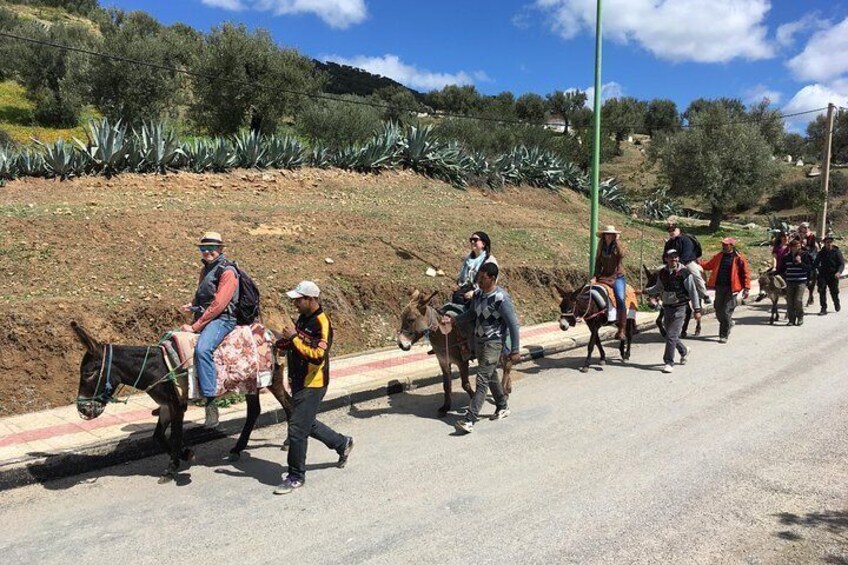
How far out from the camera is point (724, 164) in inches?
1246

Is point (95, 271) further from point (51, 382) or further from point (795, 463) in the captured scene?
point (795, 463)

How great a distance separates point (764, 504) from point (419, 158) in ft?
59.1

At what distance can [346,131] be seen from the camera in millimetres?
30328

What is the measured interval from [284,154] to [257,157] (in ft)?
2.90

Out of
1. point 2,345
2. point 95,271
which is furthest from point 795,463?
point 95,271

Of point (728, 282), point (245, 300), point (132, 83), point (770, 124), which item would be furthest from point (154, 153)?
point (770, 124)

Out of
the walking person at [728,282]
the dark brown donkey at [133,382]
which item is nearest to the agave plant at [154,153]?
the dark brown donkey at [133,382]

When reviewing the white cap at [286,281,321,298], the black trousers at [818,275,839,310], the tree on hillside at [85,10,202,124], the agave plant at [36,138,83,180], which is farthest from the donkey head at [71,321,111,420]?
the tree on hillside at [85,10,202,124]

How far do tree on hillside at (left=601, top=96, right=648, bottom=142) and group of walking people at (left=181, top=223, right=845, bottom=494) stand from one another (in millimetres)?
57337

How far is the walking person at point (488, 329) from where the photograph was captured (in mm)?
7094

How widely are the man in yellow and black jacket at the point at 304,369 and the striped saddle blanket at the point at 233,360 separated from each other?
27.6 inches

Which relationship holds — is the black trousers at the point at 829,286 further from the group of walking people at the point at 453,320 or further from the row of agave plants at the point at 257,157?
the row of agave plants at the point at 257,157

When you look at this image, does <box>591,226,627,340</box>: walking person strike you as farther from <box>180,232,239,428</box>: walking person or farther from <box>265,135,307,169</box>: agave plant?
<box>265,135,307,169</box>: agave plant

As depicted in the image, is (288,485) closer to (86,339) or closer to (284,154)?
(86,339)
